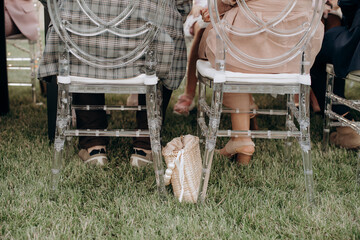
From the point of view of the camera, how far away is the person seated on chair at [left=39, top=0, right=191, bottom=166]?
5.28 feet

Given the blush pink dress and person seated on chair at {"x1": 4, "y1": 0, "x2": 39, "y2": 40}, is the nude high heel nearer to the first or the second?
the blush pink dress

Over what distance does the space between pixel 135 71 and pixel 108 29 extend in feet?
0.64

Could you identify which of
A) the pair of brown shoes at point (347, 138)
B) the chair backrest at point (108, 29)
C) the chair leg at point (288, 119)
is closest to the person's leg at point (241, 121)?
the chair leg at point (288, 119)

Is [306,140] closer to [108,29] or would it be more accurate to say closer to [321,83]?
[108,29]

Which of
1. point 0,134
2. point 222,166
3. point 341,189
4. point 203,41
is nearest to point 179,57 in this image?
point 203,41

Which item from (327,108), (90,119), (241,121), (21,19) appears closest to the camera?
(241,121)

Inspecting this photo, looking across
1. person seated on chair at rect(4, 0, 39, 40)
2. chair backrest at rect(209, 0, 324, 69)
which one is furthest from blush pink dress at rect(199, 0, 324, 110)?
person seated on chair at rect(4, 0, 39, 40)

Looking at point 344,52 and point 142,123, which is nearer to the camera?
point 344,52

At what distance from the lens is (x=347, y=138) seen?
2305mm

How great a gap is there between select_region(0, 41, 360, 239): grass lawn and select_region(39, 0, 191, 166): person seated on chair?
9 centimetres

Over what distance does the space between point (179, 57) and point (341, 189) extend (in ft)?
3.15

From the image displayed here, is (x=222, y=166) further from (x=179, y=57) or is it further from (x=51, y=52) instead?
(x=51, y=52)

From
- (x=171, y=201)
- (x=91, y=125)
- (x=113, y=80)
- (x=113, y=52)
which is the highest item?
(x=113, y=52)

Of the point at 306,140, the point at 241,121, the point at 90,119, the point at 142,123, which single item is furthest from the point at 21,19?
the point at 306,140
